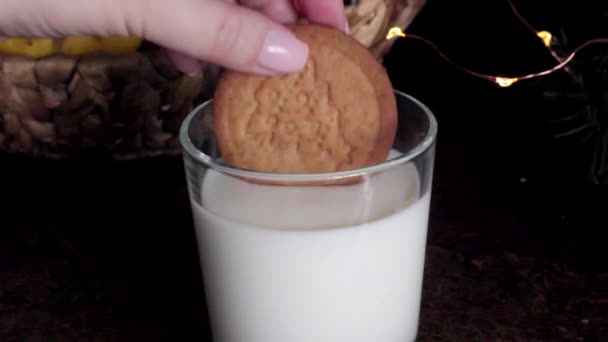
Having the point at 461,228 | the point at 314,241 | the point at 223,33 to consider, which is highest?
the point at 223,33

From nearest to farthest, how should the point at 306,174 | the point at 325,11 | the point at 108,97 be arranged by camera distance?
the point at 306,174 → the point at 325,11 → the point at 108,97

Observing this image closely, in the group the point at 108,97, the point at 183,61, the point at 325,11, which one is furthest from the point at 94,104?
the point at 325,11

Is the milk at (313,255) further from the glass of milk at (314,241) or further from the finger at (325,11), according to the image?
the finger at (325,11)

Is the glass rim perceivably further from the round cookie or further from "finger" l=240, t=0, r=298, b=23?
"finger" l=240, t=0, r=298, b=23

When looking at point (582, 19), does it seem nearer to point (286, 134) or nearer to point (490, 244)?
point (490, 244)

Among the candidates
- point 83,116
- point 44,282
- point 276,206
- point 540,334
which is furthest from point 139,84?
point 540,334

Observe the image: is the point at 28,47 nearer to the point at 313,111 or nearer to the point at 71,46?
the point at 71,46

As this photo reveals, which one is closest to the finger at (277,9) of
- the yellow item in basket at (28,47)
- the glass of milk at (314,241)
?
the glass of milk at (314,241)
